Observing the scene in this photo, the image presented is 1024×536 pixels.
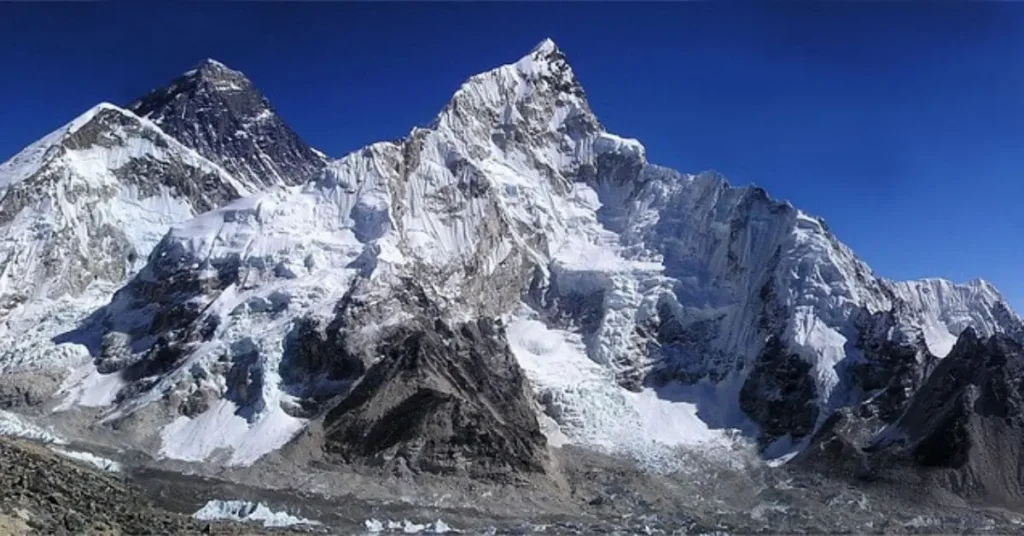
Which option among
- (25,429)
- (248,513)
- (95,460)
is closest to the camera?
(248,513)

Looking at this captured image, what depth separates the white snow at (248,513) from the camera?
5428 inches

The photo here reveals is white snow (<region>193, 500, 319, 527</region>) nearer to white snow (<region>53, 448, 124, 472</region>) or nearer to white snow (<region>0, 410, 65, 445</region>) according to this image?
white snow (<region>53, 448, 124, 472</region>)

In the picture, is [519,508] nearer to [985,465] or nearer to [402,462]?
[402,462]

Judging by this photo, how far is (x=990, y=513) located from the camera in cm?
18388

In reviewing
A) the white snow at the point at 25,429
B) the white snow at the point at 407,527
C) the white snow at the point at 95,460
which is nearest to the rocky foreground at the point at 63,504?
the white snow at the point at 407,527

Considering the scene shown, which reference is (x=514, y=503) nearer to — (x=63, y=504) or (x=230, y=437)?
(x=230, y=437)

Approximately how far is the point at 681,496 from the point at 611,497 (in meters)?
14.8

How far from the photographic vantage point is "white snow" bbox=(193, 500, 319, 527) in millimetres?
137875

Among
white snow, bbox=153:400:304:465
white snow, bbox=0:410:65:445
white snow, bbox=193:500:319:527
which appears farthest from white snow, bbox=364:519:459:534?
white snow, bbox=0:410:65:445

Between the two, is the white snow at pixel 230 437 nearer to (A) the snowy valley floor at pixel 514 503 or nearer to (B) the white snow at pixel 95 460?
(A) the snowy valley floor at pixel 514 503

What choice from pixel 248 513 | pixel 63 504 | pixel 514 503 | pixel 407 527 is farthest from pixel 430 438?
pixel 63 504

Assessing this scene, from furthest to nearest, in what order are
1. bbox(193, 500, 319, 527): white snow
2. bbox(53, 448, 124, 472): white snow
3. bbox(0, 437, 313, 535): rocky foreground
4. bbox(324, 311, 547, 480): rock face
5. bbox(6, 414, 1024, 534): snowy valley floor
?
bbox(324, 311, 547, 480): rock face → bbox(53, 448, 124, 472): white snow → bbox(6, 414, 1024, 534): snowy valley floor → bbox(193, 500, 319, 527): white snow → bbox(0, 437, 313, 535): rocky foreground

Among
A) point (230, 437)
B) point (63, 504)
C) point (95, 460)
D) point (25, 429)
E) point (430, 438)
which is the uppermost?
point (430, 438)

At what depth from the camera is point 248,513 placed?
144 metres
